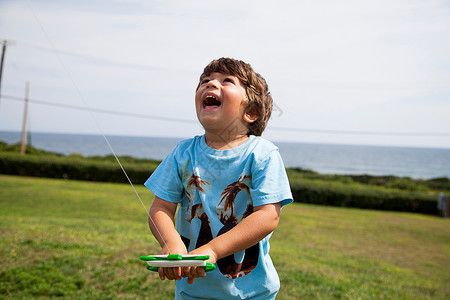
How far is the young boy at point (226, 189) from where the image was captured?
5.12ft

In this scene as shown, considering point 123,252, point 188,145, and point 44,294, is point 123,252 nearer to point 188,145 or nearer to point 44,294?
point 44,294

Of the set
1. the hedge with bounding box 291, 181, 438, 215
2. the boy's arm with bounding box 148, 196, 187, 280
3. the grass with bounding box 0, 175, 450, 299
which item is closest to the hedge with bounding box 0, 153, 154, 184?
the hedge with bounding box 291, 181, 438, 215

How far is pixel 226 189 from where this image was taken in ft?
5.24

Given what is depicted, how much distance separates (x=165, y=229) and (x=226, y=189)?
0.93 ft

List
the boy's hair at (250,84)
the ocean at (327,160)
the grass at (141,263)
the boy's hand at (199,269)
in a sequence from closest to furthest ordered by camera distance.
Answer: the boy's hand at (199,269) → the boy's hair at (250,84) → the grass at (141,263) → the ocean at (327,160)

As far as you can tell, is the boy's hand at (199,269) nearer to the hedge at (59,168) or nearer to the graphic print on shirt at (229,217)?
the graphic print on shirt at (229,217)

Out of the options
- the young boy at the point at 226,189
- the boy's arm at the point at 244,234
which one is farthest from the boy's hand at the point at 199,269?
the young boy at the point at 226,189

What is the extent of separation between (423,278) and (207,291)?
22.6 ft

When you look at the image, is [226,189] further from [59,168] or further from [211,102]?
[59,168]

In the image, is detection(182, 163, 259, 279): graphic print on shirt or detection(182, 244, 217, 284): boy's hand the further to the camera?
detection(182, 163, 259, 279): graphic print on shirt

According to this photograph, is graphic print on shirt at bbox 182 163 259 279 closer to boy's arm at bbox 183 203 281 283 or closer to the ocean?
boy's arm at bbox 183 203 281 283

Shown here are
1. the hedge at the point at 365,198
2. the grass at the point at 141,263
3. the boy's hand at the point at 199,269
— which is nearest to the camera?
the boy's hand at the point at 199,269

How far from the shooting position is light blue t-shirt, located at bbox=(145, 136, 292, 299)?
1577 millimetres

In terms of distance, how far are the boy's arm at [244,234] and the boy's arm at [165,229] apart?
101 millimetres
